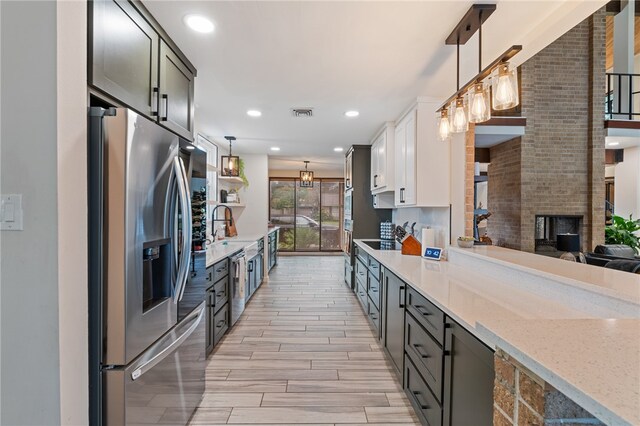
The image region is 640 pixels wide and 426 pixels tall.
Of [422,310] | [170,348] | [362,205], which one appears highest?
[362,205]

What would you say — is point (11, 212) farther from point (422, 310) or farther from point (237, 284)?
point (237, 284)

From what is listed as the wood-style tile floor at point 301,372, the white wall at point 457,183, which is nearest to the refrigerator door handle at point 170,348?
the wood-style tile floor at point 301,372

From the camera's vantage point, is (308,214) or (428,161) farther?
(308,214)

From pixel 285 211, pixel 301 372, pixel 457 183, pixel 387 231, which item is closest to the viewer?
pixel 301 372

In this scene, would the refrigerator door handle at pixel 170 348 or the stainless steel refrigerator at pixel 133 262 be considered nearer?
the stainless steel refrigerator at pixel 133 262

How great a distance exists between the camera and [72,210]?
1.19 meters

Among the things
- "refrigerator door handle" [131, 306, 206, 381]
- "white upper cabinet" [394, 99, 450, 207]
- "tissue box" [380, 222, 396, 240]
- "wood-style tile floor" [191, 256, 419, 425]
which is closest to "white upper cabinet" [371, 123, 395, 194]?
"tissue box" [380, 222, 396, 240]

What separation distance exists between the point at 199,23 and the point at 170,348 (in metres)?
1.89

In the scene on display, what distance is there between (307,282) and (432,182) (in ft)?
11.5

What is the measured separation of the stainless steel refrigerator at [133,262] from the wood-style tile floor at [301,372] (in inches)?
25.8

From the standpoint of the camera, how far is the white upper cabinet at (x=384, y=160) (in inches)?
152

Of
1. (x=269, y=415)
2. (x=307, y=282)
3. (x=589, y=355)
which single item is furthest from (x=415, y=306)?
(x=307, y=282)

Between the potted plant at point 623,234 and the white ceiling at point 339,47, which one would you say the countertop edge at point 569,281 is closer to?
the white ceiling at point 339,47

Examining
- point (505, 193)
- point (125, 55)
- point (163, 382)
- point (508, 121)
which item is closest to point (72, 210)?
point (125, 55)
